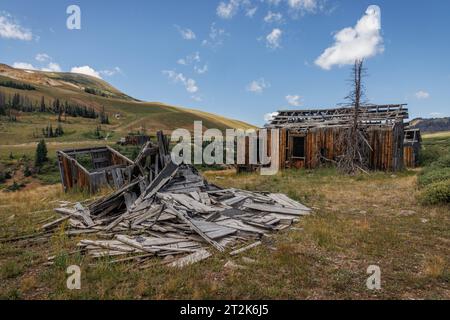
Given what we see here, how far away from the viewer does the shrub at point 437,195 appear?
10086 mm

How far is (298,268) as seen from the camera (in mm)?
5633

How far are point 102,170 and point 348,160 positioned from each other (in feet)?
44.1

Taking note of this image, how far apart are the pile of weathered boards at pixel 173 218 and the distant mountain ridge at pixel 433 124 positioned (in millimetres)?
92739

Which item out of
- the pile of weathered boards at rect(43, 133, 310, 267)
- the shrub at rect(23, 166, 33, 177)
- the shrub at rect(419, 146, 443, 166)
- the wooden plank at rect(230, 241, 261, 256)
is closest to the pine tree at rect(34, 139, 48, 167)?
the shrub at rect(23, 166, 33, 177)

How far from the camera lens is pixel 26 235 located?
26.6 feet

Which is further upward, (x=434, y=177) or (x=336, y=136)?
(x=336, y=136)

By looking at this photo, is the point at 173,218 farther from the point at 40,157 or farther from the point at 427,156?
the point at 40,157

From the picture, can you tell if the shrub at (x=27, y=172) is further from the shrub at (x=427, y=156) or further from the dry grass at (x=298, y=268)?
the shrub at (x=427, y=156)

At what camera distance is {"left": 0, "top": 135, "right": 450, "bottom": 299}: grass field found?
4.86 metres

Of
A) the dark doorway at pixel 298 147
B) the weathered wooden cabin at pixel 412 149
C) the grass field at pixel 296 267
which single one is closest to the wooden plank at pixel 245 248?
Result: the grass field at pixel 296 267

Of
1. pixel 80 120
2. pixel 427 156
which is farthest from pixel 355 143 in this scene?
pixel 80 120

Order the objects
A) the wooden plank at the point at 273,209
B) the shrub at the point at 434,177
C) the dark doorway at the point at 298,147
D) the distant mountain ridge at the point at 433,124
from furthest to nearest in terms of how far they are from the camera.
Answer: the distant mountain ridge at the point at 433,124 → the dark doorway at the point at 298,147 → the shrub at the point at 434,177 → the wooden plank at the point at 273,209

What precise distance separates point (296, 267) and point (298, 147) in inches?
629
